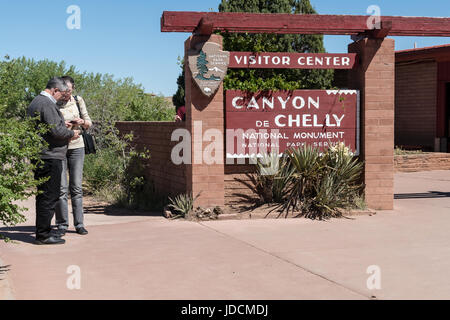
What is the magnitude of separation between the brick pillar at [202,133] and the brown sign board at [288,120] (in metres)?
0.23

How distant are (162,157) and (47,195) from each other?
4.28 m

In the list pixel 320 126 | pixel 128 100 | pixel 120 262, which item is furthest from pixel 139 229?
pixel 128 100

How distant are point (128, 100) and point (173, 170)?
9045 mm

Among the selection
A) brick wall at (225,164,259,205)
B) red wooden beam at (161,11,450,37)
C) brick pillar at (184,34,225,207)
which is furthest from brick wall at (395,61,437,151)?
brick pillar at (184,34,225,207)

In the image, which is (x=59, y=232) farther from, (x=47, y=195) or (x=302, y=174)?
(x=302, y=174)

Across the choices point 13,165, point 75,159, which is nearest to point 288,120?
point 75,159

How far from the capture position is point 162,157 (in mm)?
11734

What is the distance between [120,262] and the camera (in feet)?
22.3

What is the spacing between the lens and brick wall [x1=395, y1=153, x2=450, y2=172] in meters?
18.1

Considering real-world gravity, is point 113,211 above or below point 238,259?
above

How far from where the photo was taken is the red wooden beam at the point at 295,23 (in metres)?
9.92

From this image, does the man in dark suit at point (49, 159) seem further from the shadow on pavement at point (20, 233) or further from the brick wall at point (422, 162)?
the brick wall at point (422, 162)

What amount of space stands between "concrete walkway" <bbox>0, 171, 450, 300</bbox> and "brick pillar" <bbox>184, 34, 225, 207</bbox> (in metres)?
0.74
